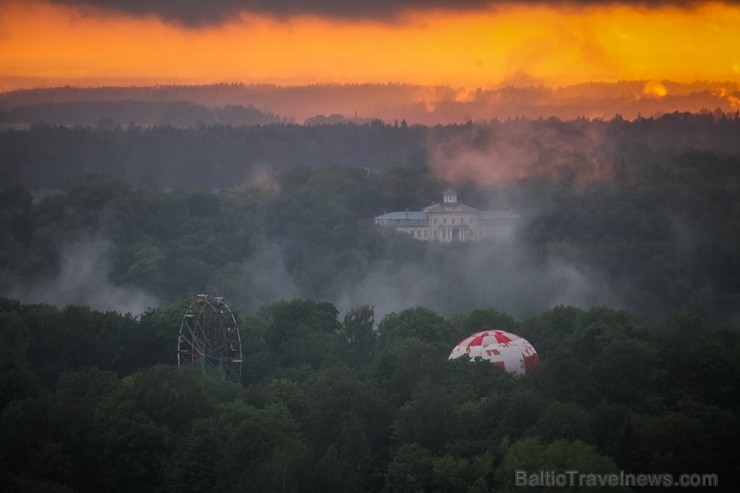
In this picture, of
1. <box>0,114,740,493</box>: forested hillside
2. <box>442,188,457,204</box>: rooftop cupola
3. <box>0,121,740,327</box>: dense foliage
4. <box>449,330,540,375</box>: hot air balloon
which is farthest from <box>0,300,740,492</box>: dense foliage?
<box>442,188,457,204</box>: rooftop cupola

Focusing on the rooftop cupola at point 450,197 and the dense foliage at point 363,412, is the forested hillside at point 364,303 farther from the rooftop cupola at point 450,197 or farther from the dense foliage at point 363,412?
the rooftop cupola at point 450,197

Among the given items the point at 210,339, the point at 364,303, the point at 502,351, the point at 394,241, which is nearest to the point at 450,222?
the point at 394,241

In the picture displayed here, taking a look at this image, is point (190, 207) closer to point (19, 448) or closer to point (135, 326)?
point (135, 326)

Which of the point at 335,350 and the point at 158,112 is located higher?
the point at 158,112

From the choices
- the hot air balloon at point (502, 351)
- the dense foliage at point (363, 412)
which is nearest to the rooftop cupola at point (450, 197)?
the dense foliage at point (363, 412)

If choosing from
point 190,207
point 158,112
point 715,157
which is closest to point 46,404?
point 190,207

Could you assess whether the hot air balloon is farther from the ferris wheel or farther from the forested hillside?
the ferris wheel
